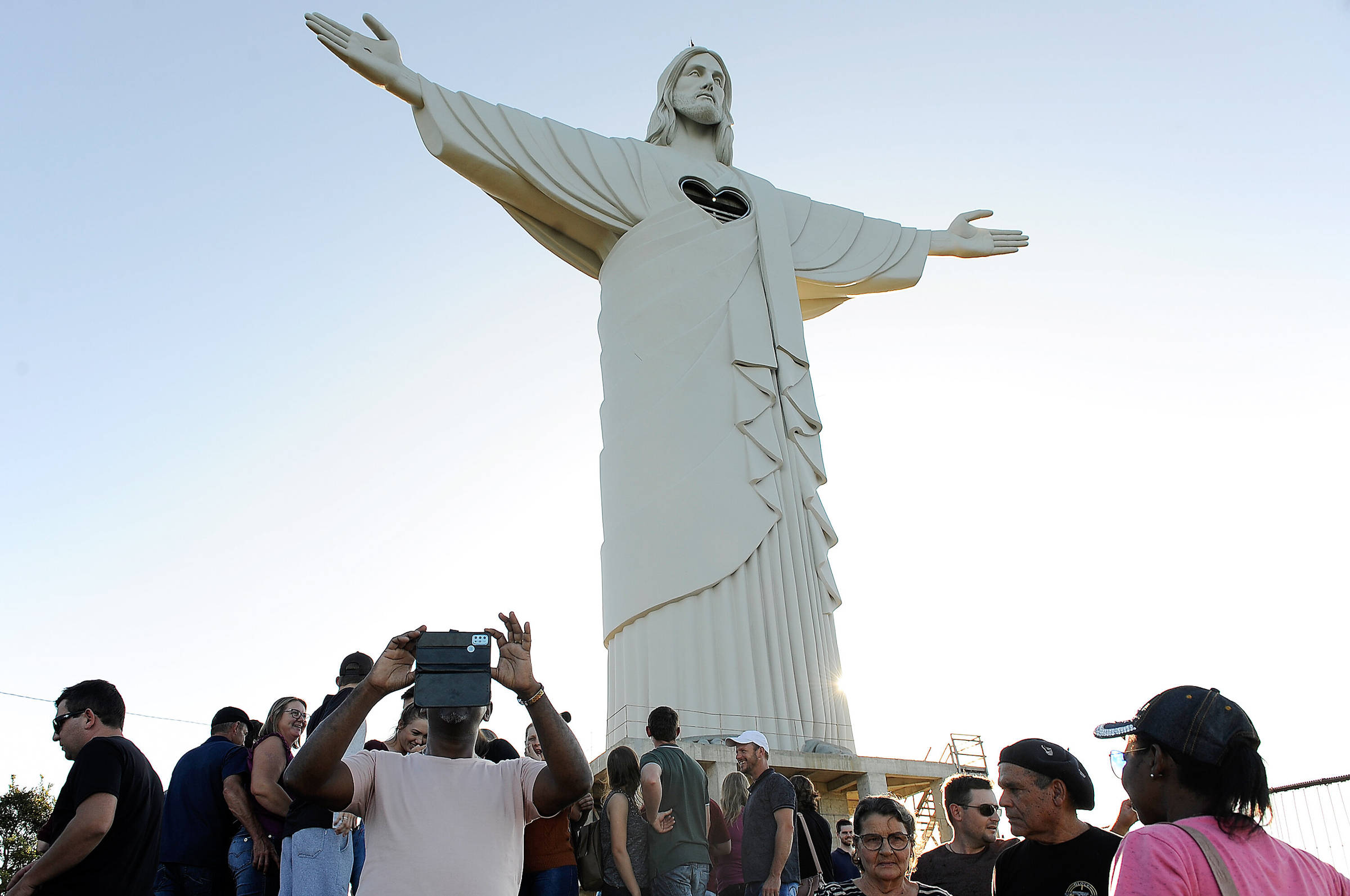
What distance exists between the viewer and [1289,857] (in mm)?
1959

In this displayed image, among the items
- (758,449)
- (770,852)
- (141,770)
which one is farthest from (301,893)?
(758,449)

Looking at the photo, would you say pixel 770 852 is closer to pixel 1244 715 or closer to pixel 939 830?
pixel 1244 715

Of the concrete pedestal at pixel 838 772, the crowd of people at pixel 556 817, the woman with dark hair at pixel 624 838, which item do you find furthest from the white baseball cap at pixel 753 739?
the concrete pedestal at pixel 838 772

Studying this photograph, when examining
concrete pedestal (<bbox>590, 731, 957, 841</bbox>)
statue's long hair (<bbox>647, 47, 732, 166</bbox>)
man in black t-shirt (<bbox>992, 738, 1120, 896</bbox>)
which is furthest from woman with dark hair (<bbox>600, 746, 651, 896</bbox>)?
statue's long hair (<bbox>647, 47, 732, 166</bbox>)

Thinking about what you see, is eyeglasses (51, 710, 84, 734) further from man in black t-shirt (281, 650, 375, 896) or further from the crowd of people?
man in black t-shirt (281, 650, 375, 896)

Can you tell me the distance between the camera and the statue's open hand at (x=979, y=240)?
14234 millimetres

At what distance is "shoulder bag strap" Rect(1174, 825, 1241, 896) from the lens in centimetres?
182

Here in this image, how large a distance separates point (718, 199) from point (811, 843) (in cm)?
944

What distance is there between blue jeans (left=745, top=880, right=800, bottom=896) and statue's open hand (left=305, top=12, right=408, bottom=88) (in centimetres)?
935

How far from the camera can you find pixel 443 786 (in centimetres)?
253

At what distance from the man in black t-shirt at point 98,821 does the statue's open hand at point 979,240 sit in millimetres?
12686

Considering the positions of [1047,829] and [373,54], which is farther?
[373,54]

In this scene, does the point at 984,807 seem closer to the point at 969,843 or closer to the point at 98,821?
the point at 969,843

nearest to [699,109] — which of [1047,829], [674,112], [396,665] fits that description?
[674,112]
